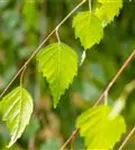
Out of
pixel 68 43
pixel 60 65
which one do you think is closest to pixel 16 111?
pixel 60 65

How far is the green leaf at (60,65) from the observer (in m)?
0.63

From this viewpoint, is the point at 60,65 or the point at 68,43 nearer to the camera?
the point at 60,65

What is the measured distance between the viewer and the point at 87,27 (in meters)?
0.63

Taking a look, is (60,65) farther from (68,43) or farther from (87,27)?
(68,43)

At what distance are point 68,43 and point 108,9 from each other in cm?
74

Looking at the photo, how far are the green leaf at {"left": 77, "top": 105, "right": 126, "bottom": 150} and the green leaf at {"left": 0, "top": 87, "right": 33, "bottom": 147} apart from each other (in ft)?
0.23

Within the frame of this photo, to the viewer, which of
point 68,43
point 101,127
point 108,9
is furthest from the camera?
point 68,43

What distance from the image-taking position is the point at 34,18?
1.27 m

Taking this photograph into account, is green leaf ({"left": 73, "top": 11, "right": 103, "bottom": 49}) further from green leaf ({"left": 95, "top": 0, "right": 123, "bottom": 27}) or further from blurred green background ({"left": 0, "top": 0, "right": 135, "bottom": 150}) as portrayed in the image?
blurred green background ({"left": 0, "top": 0, "right": 135, "bottom": 150})

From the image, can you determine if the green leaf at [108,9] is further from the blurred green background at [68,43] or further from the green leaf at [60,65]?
the blurred green background at [68,43]

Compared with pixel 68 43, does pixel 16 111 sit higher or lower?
higher

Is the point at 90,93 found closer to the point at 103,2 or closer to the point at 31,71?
the point at 31,71

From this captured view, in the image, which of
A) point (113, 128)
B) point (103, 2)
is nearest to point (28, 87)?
point (103, 2)

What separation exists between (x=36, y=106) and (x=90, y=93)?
0.11 metres
